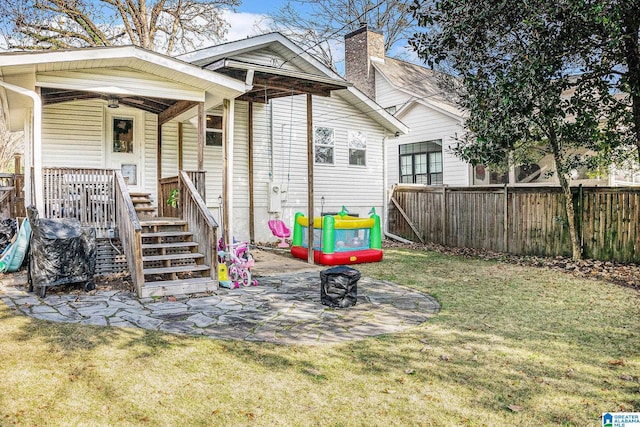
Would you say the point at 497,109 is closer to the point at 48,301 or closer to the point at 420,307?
the point at 420,307

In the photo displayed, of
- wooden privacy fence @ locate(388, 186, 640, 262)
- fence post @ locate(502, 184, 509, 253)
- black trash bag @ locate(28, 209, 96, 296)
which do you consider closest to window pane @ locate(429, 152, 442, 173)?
wooden privacy fence @ locate(388, 186, 640, 262)

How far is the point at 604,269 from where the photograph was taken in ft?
28.4

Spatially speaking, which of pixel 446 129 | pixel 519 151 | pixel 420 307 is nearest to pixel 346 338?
A: pixel 420 307

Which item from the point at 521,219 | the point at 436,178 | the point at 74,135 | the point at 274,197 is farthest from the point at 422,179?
the point at 74,135

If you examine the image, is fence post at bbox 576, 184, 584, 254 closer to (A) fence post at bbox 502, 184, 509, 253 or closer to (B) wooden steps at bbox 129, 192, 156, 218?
(A) fence post at bbox 502, 184, 509, 253

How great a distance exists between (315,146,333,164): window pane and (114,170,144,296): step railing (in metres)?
6.61

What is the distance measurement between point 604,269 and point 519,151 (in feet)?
14.1

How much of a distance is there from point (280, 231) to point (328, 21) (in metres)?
16.6

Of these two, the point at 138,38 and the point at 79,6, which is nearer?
the point at 79,6

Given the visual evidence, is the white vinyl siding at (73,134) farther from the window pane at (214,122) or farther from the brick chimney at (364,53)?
the brick chimney at (364,53)

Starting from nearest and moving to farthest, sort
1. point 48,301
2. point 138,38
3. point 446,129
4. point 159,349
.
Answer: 1. point 159,349
2. point 48,301
3. point 446,129
4. point 138,38

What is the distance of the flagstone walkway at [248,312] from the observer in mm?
4761

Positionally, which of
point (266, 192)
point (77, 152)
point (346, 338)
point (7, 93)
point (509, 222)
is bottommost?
point (346, 338)

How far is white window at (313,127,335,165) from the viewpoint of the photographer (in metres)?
13.2
